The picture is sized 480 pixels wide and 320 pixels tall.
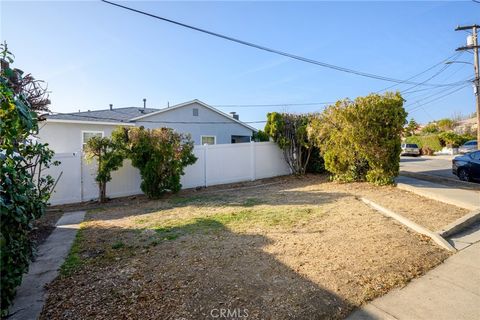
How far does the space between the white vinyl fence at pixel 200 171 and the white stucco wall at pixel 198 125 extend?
7277 mm

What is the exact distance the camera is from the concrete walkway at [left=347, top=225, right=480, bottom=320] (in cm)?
294

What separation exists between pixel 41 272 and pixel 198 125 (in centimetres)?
1658

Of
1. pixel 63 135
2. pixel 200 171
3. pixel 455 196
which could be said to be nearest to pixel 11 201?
pixel 200 171

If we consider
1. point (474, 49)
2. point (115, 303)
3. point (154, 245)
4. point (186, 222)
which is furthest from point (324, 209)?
point (474, 49)

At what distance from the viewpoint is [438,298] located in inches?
128

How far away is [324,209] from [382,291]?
372cm

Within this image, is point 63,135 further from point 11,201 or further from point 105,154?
point 11,201

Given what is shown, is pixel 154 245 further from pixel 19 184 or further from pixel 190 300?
pixel 19 184

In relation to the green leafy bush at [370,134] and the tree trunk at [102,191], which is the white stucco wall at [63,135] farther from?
the green leafy bush at [370,134]

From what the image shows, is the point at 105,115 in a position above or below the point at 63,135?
Result: above

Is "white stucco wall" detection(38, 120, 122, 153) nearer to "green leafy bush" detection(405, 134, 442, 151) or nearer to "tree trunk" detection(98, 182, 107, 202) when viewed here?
"tree trunk" detection(98, 182, 107, 202)

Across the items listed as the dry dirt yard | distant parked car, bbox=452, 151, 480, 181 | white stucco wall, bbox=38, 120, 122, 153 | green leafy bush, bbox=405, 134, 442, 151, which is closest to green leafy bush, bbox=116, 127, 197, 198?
the dry dirt yard

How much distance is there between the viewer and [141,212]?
306 inches

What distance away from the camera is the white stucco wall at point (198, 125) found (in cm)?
1859
